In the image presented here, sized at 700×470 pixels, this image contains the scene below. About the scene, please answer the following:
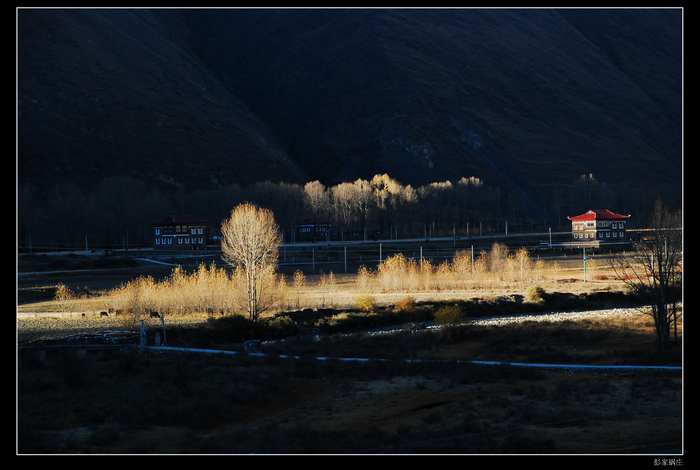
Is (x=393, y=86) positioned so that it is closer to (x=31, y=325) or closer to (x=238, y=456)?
(x=31, y=325)

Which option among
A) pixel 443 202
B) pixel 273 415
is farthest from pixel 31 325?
pixel 443 202

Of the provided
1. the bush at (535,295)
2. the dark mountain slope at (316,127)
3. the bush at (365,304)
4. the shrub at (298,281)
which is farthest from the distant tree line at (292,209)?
the bush at (365,304)

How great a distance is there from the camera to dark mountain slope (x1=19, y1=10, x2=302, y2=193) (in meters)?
137

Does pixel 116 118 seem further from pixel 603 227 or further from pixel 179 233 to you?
pixel 603 227

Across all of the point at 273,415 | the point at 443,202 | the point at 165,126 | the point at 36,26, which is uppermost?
the point at 36,26

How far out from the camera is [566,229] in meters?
125

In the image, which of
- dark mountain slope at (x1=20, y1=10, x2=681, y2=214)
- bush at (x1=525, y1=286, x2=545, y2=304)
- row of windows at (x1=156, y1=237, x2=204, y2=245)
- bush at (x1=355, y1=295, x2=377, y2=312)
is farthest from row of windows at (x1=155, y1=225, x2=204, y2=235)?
bush at (x1=525, y1=286, x2=545, y2=304)

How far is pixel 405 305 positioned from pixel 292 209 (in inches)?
2712

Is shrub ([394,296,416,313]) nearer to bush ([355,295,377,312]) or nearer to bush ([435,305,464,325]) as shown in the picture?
bush ([355,295,377,312])

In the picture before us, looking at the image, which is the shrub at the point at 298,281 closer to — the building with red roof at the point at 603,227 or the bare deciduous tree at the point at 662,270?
the bare deciduous tree at the point at 662,270

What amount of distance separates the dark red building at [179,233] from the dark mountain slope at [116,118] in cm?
3821

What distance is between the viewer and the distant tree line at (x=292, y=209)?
350ft

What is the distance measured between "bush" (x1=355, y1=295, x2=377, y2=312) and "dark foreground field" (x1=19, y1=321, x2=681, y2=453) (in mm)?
14570

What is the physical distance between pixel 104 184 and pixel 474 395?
103181 millimetres
